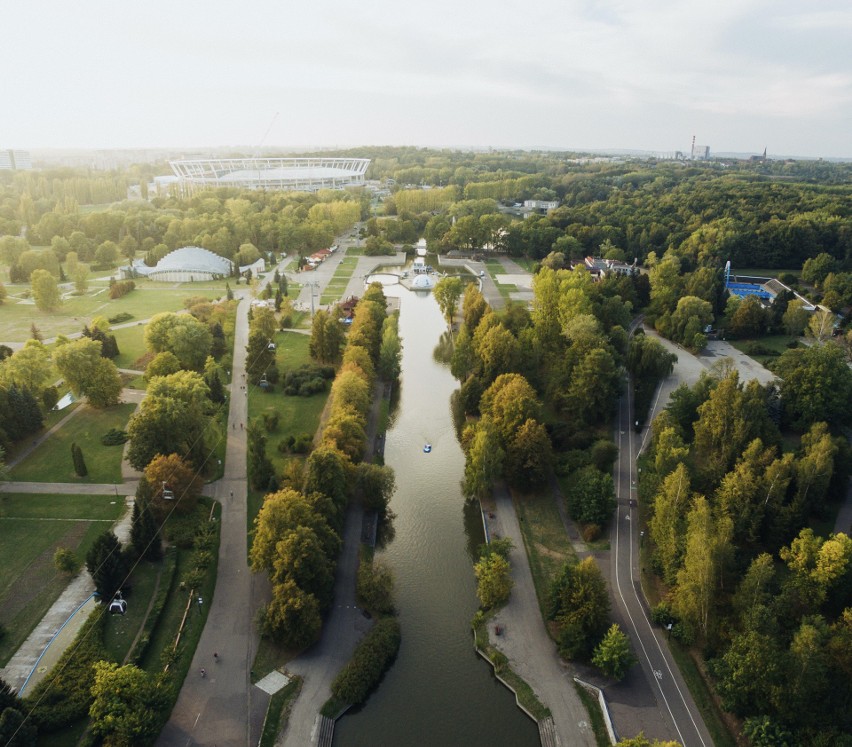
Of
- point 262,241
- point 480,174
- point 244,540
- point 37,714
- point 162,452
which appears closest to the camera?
point 37,714

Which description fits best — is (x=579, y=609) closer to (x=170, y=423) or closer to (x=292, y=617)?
(x=292, y=617)

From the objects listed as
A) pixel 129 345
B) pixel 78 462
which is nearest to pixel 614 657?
pixel 78 462

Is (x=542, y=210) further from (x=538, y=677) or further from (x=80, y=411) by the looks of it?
(x=538, y=677)

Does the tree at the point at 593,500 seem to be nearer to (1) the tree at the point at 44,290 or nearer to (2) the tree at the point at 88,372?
(2) the tree at the point at 88,372

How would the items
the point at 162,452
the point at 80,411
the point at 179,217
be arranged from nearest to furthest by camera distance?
the point at 162,452 → the point at 80,411 → the point at 179,217

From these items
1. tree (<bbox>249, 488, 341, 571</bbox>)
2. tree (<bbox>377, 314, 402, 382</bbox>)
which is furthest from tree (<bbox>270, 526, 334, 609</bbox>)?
tree (<bbox>377, 314, 402, 382</bbox>)

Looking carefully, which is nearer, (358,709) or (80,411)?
(358,709)

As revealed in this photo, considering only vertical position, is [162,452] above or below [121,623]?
above

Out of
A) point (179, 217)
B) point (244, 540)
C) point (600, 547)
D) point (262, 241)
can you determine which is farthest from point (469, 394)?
point (179, 217)

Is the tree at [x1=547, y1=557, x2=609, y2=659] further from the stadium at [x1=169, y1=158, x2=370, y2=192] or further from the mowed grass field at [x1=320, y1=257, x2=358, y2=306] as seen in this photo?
the stadium at [x1=169, y1=158, x2=370, y2=192]
